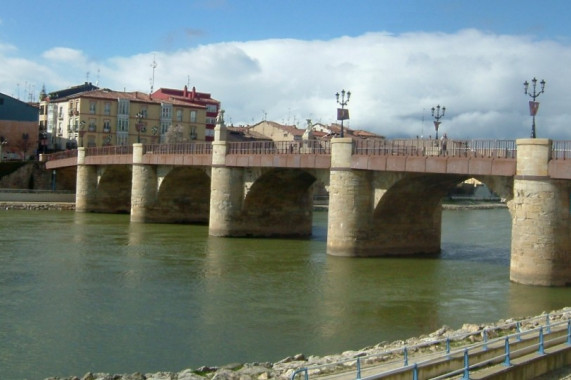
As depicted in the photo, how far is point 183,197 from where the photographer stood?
194 feet

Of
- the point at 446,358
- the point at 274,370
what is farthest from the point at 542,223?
the point at 274,370

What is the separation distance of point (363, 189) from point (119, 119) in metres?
64.2

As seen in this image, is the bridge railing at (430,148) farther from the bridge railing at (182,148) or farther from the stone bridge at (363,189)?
the bridge railing at (182,148)

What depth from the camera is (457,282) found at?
3138 cm

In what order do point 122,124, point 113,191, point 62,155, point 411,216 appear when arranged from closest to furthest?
1. point 411,216
2. point 113,191
3. point 62,155
4. point 122,124

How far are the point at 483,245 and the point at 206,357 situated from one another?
3154 centimetres

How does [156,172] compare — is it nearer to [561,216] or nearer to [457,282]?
[457,282]

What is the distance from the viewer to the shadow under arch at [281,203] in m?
47.4

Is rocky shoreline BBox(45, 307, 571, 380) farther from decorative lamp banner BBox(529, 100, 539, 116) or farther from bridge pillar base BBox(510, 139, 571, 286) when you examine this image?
decorative lamp banner BBox(529, 100, 539, 116)

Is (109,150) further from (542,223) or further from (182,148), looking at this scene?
(542,223)

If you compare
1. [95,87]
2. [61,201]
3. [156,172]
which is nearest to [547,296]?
[156,172]

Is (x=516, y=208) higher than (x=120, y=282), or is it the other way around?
(x=516, y=208)

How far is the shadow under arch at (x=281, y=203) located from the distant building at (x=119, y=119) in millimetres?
45638

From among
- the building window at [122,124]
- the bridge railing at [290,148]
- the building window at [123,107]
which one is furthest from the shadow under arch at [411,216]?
the building window at [123,107]
